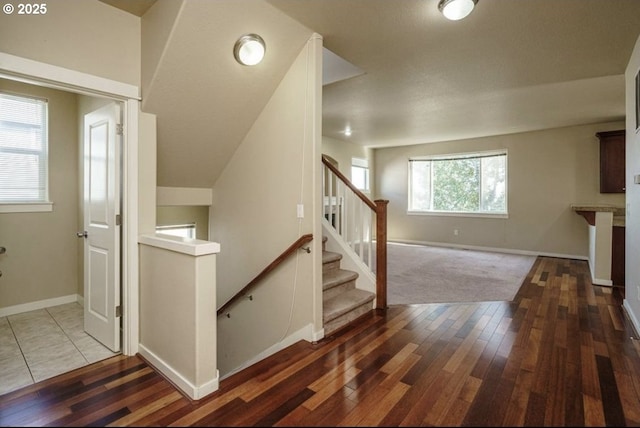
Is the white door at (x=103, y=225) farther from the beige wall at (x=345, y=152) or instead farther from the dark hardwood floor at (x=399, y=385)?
the beige wall at (x=345, y=152)

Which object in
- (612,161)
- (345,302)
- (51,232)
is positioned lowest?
(345,302)

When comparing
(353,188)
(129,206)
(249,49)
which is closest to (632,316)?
(353,188)

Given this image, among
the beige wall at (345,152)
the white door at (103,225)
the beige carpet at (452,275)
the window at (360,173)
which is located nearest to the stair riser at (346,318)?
the beige carpet at (452,275)

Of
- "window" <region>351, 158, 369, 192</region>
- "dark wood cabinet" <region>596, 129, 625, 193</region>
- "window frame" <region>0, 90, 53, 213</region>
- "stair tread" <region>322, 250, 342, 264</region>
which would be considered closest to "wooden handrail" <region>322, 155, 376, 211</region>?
"stair tread" <region>322, 250, 342, 264</region>

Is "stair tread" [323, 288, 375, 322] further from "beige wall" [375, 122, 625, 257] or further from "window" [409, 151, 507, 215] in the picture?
"window" [409, 151, 507, 215]

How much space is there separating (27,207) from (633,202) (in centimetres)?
598

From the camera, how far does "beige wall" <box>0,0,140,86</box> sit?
205cm

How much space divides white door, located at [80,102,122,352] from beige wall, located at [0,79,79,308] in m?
1.10

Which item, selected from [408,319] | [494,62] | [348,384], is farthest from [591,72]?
[348,384]

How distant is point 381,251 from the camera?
11.2 ft

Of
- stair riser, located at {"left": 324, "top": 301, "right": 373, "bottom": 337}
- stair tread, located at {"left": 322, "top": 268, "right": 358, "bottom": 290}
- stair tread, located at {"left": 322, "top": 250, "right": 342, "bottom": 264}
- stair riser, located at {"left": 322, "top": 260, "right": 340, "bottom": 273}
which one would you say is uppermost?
stair tread, located at {"left": 322, "top": 250, "right": 342, "bottom": 264}

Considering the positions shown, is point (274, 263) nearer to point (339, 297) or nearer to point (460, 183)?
point (339, 297)

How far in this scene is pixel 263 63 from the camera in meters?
2.65

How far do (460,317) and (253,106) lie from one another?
2.81 metres
